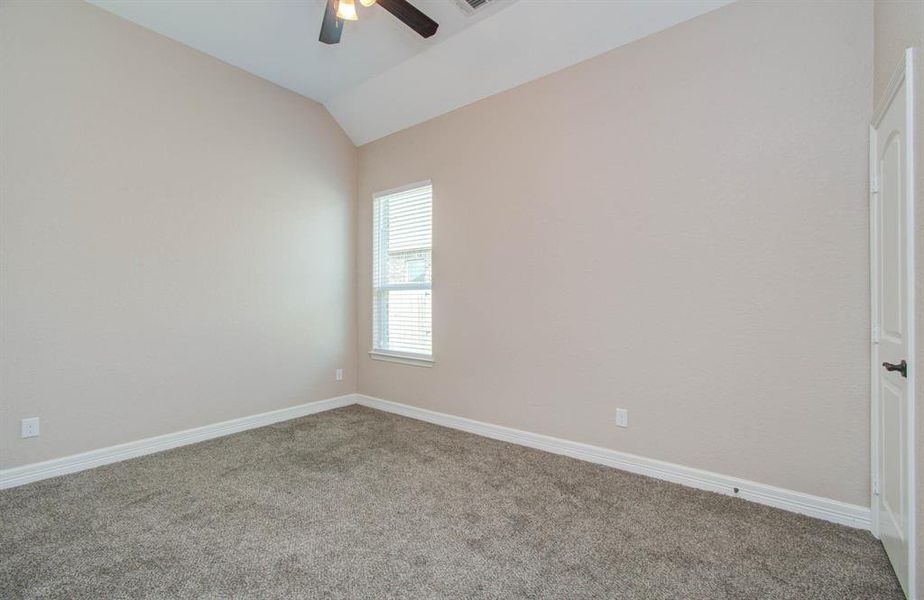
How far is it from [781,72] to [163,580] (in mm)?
3885

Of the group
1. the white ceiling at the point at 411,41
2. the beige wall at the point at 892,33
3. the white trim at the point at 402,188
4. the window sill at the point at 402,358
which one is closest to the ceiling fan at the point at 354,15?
the white ceiling at the point at 411,41

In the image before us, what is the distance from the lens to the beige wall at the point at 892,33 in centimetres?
151

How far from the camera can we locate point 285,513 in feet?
7.27

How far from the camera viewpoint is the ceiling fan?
2.30 meters

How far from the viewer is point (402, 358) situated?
4164 millimetres


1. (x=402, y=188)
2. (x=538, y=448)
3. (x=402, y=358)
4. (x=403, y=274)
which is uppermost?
(x=402, y=188)

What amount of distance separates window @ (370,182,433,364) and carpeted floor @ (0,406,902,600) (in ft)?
4.72

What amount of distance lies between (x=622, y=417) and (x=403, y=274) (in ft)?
8.14

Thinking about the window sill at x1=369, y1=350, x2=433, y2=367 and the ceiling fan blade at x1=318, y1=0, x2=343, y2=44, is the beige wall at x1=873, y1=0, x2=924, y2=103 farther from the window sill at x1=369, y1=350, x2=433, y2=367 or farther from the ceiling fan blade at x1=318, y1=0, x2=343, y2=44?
the window sill at x1=369, y1=350, x2=433, y2=367

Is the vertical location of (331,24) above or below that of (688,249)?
above

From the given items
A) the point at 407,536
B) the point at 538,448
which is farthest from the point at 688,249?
the point at 407,536

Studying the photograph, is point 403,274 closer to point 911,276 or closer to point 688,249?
point 688,249

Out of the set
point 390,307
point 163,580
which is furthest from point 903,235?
point 390,307

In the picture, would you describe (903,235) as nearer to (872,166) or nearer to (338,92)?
(872,166)
